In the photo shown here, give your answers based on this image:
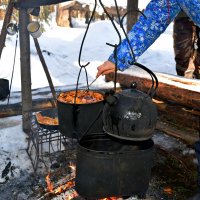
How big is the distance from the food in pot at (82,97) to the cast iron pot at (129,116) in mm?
1135

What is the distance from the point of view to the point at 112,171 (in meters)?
2.65

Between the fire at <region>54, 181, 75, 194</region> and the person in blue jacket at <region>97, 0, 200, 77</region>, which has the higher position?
the person in blue jacket at <region>97, 0, 200, 77</region>

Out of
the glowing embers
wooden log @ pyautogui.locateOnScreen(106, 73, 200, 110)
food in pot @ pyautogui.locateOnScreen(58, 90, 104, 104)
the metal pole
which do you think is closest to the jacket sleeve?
food in pot @ pyautogui.locateOnScreen(58, 90, 104, 104)

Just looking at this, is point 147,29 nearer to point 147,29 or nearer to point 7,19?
point 147,29

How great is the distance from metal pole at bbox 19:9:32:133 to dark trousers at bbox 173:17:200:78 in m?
4.38

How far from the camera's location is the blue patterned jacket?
3074 millimetres

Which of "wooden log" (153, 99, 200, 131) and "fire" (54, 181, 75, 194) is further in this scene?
"wooden log" (153, 99, 200, 131)

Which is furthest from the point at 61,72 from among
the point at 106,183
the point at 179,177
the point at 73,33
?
the point at 106,183

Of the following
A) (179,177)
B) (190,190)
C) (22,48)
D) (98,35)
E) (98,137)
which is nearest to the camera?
(98,137)

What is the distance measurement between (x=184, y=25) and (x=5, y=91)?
183 inches

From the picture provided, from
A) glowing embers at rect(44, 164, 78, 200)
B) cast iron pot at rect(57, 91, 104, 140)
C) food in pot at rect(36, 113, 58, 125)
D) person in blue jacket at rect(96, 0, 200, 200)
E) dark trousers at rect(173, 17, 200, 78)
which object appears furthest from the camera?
dark trousers at rect(173, 17, 200, 78)

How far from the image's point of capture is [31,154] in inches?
182

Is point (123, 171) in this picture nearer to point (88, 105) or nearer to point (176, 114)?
point (88, 105)

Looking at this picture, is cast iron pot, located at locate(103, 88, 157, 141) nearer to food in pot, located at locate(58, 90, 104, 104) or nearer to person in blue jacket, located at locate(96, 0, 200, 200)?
person in blue jacket, located at locate(96, 0, 200, 200)
